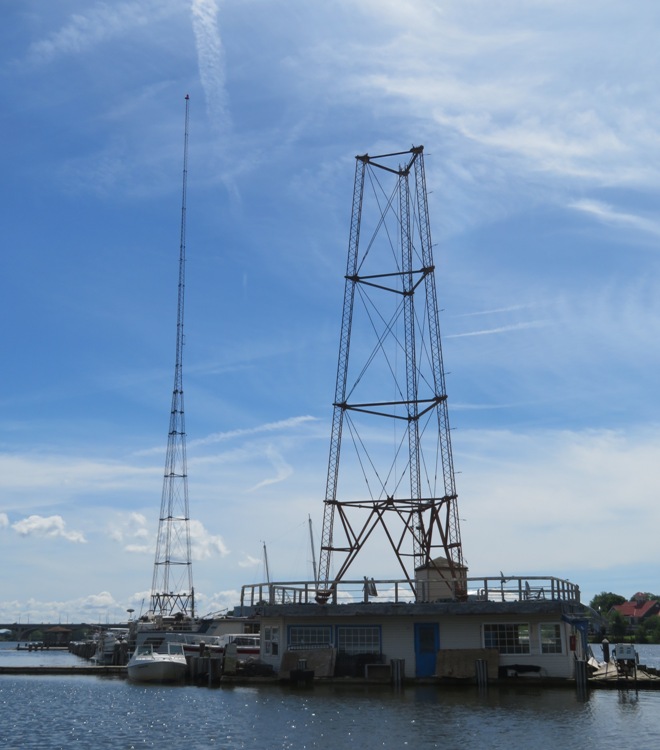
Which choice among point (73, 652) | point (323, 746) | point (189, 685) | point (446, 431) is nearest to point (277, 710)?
point (323, 746)

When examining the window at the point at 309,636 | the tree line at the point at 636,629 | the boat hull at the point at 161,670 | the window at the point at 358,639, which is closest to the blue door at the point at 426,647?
the window at the point at 358,639

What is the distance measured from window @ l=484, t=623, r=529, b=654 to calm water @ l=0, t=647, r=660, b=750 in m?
1.56

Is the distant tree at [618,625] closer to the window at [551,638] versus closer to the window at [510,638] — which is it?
the window at [551,638]

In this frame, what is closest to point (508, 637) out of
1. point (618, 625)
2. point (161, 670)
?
point (161, 670)

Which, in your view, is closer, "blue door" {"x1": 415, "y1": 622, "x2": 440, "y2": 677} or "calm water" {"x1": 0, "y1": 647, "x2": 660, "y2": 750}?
"calm water" {"x1": 0, "y1": 647, "x2": 660, "y2": 750}

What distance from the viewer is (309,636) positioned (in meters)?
41.9

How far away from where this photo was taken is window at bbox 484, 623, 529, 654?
1547 inches

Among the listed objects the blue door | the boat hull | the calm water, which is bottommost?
the calm water

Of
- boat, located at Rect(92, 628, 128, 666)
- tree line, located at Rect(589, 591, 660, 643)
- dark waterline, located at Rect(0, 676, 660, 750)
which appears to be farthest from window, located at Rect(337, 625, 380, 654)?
tree line, located at Rect(589, 591, 660, 643)

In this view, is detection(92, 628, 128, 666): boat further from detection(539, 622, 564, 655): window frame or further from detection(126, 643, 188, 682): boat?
detection(539, 622, 564, 655): window frame

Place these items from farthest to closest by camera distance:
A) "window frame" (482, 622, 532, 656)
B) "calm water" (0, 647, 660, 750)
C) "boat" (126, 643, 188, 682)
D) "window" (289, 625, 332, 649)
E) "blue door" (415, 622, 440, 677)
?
"boat" (126, 643, 188, 682), "window" (289, 625, 332, 649), "blue door" (415, 622, 440, 677), "window frame" (482, 622, 532, 656), "calm water" (0, 647, 660, 750)

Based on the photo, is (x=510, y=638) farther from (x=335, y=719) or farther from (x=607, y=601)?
(x=607, y=601)

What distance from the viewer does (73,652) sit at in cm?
14075

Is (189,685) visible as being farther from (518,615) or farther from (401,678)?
(518,615)
